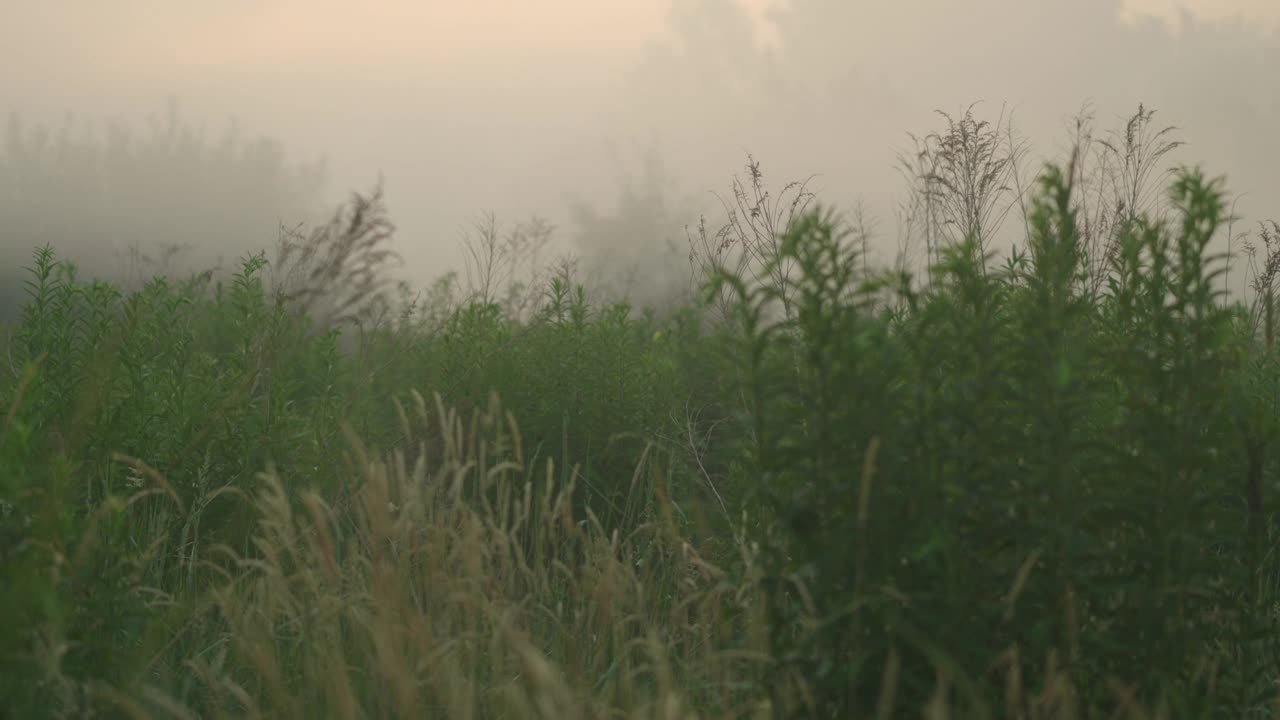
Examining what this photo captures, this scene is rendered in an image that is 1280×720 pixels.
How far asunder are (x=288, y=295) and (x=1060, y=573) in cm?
290

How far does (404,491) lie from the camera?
2.93m

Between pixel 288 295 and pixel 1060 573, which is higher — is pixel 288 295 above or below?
above

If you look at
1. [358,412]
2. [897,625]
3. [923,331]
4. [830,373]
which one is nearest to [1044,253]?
[923,331]

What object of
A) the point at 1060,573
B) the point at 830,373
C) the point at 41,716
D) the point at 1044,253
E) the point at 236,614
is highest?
the point at 1044,253

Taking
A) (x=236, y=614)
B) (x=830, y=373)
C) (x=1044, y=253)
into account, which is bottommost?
(x=236, y=614)

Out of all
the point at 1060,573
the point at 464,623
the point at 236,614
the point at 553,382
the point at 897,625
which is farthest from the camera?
the point at 553,382

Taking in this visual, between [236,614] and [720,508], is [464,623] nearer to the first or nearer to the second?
[236,614]

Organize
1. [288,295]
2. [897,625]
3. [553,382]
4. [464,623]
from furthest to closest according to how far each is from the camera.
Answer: [553,382] < [288,295] < [464,623] < [897,625]

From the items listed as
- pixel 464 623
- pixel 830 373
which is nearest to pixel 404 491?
pixel 464 623

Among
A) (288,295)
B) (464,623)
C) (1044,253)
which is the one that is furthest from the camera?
(288,295)

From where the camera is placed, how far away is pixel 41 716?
2297 millimetres

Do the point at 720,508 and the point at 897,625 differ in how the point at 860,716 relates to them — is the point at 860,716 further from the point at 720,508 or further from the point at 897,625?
the point at 720,508

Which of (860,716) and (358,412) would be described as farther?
(358,412)

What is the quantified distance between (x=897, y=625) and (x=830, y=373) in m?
0.53
